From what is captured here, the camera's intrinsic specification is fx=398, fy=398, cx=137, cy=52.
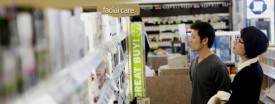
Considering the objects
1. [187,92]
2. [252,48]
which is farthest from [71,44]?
[187,92]

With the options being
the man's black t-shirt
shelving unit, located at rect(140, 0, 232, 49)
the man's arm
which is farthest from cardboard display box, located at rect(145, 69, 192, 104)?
shelving unit, located at rect(140, 0, 232, 49)

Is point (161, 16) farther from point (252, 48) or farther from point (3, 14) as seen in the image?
point (3, 14)

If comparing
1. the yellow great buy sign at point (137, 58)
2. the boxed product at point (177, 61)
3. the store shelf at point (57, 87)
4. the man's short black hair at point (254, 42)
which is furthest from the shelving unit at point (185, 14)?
the store shelf at point (57, 87)

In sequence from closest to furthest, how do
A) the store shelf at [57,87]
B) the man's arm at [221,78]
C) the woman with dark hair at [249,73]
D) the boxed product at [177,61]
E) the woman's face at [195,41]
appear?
the store shelf at [57,87]
the woman with dark hair at [249,73]
the man's arm at [221,78]
the woman's face at [195,41]
the boxed product at [177,61]

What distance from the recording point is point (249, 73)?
307cm

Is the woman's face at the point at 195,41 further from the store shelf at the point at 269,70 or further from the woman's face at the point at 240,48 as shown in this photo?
the store shelf at the point at 269,70

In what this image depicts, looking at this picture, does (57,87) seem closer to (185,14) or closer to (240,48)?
(240,48)

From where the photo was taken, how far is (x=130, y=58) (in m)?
4.57

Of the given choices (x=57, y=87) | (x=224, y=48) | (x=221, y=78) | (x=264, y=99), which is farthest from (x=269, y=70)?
(x=57, y=87)

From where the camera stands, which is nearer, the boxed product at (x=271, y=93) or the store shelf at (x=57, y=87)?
the store shelf at (x=57, y=87)

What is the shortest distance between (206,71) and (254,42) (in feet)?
1.66

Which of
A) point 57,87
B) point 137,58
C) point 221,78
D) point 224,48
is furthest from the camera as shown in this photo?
point 224,48

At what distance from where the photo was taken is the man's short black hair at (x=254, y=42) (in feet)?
10.3

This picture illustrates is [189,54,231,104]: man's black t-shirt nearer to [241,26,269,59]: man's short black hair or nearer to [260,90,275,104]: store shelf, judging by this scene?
[241,26,269,59]: man's short black hair
